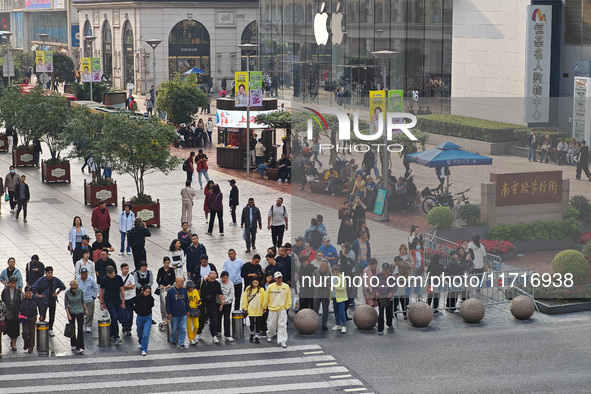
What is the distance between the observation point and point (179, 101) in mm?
53312

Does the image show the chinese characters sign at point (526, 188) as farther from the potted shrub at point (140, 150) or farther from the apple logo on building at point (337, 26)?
the apple logo on building at point (337, 26)

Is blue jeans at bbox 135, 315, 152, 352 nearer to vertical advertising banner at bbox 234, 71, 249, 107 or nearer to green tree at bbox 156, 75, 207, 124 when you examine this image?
vertical advertising banner at bbox 234, 71, 249, 107

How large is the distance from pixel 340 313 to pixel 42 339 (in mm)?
5671

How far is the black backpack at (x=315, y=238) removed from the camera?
64.9ft

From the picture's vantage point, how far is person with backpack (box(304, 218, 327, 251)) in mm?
19797

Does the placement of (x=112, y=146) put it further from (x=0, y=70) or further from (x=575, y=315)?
(x=0, y=70)

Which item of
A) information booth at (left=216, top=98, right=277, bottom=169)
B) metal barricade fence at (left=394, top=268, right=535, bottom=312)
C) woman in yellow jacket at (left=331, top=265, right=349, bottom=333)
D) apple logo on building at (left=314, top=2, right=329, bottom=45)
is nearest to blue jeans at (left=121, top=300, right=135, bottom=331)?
woman in yellow jacket at (left=331, top=265, right=349, bottom=333)

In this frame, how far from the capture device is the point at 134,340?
1858cm

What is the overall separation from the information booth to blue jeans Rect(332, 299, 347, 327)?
2377 centimetres

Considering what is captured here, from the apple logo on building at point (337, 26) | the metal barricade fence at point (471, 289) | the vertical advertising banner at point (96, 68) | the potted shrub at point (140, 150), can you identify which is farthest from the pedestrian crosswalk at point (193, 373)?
the vertical advertising banner at point (96, 68)

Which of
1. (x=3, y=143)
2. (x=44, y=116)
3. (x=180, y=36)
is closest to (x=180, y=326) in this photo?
(x=44, y=116)

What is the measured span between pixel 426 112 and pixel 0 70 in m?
66.2

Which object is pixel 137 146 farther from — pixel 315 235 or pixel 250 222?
pixel 315 235

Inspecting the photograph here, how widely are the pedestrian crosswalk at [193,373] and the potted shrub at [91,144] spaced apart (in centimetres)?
1593
